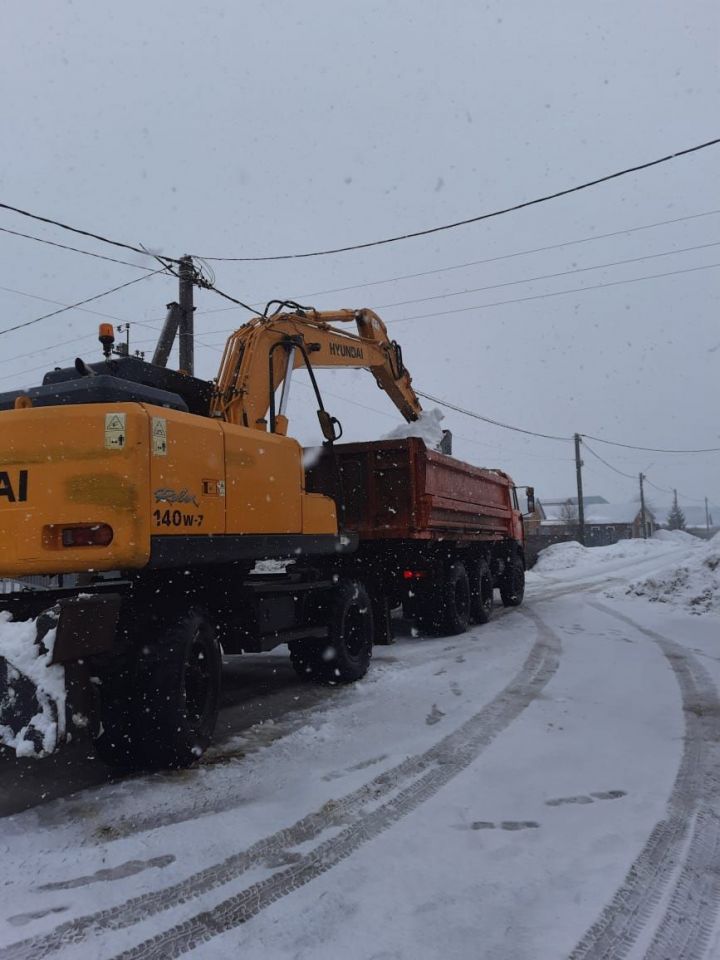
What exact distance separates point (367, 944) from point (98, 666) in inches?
98.2

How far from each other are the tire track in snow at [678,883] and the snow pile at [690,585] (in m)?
9.74

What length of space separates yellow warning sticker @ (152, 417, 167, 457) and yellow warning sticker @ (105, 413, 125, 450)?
20 centimetres

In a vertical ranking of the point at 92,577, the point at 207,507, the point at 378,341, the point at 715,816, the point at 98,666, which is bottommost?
the point at 715,816

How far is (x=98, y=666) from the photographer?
451 centimetres

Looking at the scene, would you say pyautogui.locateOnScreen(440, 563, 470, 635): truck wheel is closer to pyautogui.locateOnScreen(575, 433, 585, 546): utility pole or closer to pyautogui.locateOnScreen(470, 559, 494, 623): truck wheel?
pyautogui.locateOnScreen(470, 559, 494, 623): truck wheel

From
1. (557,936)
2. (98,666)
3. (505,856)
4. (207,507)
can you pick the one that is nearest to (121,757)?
(98,666)

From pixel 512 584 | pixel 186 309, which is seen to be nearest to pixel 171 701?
pixel 512 584

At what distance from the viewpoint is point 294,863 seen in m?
3.42

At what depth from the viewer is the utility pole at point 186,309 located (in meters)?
17.3

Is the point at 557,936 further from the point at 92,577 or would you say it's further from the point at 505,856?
the point at 92,577

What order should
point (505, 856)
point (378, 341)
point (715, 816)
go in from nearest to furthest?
point (505, 856), point (715, 816), point (378, 341)

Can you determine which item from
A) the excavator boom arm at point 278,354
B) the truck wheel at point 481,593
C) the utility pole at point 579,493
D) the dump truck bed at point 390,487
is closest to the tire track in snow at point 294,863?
the excavator boom arm at point 278,354

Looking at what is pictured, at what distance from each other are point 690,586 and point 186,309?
12.8 metres

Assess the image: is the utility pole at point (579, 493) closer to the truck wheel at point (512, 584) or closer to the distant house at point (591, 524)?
the distant house at point (591, 524)
